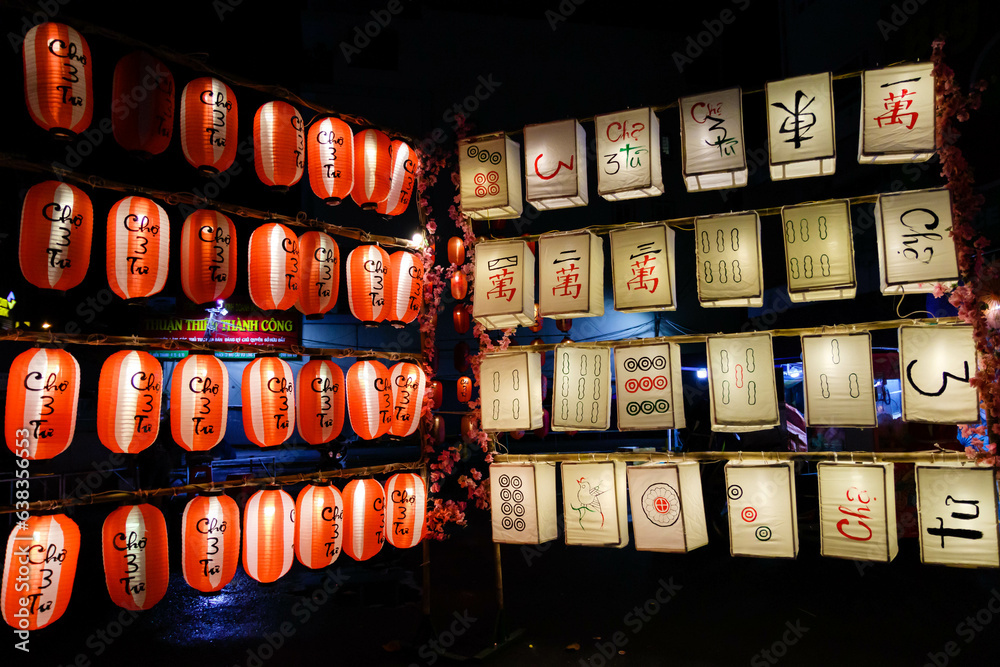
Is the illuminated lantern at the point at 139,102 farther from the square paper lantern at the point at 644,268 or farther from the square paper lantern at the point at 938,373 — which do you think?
the square paper lantern at the point at 938,373

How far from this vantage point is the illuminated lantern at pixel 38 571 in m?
4.40

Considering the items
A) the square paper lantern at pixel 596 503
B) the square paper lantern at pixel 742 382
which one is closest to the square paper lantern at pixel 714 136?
the square paper lantern at pixel 742 382

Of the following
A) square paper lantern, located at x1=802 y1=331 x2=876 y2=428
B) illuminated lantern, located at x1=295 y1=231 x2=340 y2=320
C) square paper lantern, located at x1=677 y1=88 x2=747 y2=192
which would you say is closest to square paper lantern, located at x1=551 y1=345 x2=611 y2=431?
square paper lantern, located at x1=802 y1=331 x2=876 y2=428

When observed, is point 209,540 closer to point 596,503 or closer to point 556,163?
point 596,503

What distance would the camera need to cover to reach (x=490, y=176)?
20.9 feet

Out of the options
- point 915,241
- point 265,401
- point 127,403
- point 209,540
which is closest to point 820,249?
point 915,241

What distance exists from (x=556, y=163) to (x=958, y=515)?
4.65 metres

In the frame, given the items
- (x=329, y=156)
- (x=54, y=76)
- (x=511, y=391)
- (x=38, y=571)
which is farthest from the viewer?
(x=329, y=156)

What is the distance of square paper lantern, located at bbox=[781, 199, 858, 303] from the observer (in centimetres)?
502

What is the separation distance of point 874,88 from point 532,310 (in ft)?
11.9

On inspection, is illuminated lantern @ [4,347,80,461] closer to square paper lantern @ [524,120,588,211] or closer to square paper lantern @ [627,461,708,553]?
square paper lantern @ [524,120,588,211]

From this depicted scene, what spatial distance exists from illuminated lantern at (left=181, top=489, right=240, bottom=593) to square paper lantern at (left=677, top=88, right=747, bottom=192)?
→ 5.21 metres

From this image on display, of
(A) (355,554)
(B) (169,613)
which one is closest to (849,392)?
(A) (355,554)

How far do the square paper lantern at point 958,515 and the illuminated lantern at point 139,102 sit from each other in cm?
712
